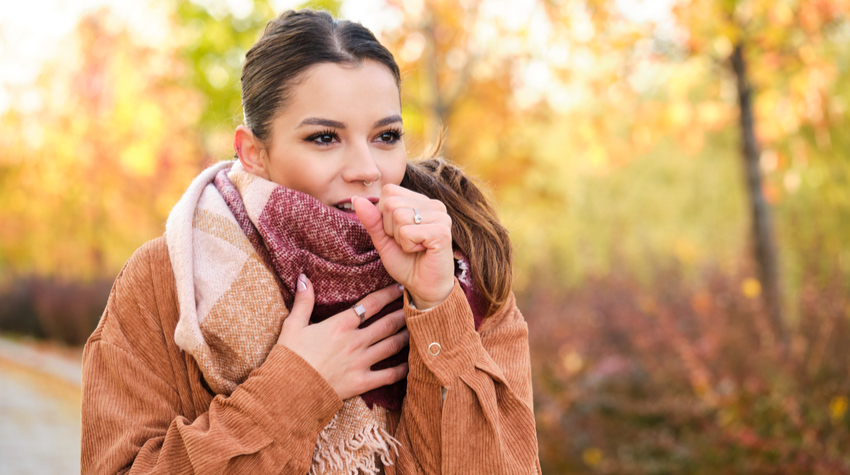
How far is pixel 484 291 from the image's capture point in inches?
65.1

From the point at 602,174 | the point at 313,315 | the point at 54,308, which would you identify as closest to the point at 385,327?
the point at 313,315

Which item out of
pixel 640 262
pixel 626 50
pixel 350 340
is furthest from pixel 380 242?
pixel 640 262

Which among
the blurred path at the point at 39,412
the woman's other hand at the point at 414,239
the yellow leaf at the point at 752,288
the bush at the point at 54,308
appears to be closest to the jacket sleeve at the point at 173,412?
the woman's other hand at the point at 414,239

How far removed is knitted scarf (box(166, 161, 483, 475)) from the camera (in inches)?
59.4

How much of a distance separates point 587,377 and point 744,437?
4.65 ft

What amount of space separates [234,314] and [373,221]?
40cm

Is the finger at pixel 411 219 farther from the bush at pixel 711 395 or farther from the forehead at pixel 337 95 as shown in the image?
the bush at pixel 711 395

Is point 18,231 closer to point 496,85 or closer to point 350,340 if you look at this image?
point 496,85

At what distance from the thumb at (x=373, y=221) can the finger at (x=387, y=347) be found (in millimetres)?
267

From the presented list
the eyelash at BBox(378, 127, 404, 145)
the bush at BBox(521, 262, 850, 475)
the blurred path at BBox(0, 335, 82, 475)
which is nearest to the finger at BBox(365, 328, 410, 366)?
the eyelash at BBox(378, 127, 404, 145)

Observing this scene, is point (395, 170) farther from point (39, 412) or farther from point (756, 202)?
point (39, 412)

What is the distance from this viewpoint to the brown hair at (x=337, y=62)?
1.62 meters

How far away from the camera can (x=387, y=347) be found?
1.63 meters

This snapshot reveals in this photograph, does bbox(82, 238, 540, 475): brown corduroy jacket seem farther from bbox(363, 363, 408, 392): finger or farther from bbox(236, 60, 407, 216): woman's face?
bbox(236, 60, 407, 216): woman's face
